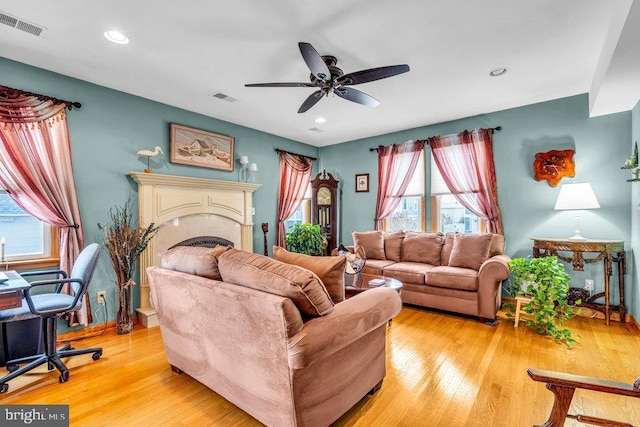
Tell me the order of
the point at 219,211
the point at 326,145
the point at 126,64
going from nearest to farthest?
1. the point at 126,64
2. the point at 219,211
3. the point at 326,145

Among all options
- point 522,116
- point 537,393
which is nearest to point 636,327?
point 537,393

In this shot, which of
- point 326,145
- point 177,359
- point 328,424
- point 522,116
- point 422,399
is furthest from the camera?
point 326,145

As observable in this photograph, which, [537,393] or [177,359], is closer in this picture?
[537,393]

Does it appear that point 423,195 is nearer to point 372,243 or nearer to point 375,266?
point 372,243

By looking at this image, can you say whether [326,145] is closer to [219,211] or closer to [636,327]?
[219,211]

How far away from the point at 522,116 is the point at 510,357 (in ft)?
10.1

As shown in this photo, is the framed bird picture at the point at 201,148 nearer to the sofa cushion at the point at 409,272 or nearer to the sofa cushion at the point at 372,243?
the sofa cushion at the point at 372,243

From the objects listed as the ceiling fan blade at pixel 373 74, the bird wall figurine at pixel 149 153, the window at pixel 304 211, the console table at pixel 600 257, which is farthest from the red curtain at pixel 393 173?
the bird wall figurine at pixel 149 153

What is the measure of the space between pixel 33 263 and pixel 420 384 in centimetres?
361

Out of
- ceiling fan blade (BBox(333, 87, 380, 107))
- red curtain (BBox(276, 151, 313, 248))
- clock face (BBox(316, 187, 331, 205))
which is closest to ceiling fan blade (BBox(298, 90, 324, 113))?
ceiling fan blade (BBox(333, 87, 380, 107))

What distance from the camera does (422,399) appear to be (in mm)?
2018

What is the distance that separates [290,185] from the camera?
18.2ft

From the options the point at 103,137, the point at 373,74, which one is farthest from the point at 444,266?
the point at 103,137

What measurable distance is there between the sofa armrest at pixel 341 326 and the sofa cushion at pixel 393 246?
8.32ft
